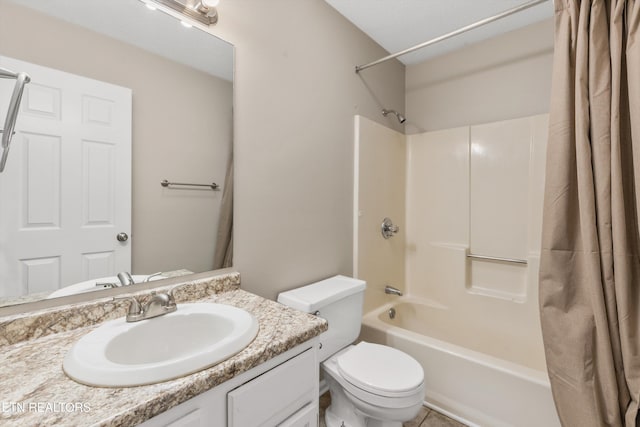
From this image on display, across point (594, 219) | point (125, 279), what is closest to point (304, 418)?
point (125, 279)

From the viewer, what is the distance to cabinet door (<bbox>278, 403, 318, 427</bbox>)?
840mm

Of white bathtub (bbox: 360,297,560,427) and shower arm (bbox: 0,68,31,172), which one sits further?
white bathtub (bbox: 360,297,560,427)

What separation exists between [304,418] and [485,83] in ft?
8.13

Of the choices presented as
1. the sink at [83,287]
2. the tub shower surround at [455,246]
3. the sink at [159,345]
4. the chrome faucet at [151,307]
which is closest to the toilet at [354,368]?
the tub shower surround at [455,246]

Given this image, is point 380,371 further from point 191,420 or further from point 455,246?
point 455,246

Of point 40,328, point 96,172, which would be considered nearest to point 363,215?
point 96,172

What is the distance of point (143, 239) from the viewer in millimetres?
1077

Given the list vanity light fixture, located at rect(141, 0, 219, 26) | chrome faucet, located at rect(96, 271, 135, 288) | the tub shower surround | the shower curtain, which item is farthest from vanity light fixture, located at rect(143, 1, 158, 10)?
the tub shower surround

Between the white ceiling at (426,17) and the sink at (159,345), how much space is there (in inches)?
73.5

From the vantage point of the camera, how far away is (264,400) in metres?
0.77

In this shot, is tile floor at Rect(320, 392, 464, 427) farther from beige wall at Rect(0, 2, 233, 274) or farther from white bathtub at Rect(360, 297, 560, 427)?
beige wall at Rect(0, 2, 233, 274)

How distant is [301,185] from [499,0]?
1642mm

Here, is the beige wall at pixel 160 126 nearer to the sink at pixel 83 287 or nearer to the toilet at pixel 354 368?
the sink at pixel 83 287

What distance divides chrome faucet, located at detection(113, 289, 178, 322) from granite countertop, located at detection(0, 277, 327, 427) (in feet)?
0.34
